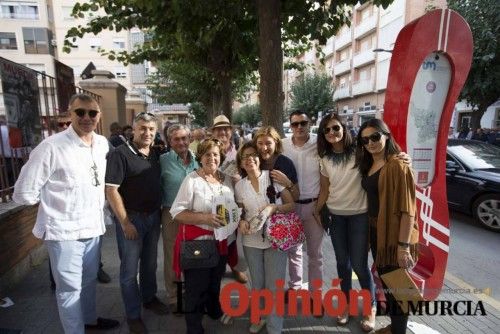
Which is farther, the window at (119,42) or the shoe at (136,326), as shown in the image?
the window at (119,42)

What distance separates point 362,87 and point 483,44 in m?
19.9

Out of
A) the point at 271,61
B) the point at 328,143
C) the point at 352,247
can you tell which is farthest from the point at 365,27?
the point at 352,247

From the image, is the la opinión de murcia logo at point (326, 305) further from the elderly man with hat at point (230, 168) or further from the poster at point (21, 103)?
the poster at point (21, 103)

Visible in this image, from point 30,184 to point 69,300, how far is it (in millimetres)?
942

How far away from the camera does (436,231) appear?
129 inches

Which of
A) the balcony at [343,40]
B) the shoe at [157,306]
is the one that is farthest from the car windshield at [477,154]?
the balcony at [343,40]

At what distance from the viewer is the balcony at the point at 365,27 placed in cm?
2939

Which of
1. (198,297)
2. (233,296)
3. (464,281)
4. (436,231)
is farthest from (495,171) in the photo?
(198,297)

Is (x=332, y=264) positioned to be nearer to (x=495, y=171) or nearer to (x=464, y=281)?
(x=464, y=281)

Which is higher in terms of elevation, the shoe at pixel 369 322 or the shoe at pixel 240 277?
→ the shoe at pixel 369 322

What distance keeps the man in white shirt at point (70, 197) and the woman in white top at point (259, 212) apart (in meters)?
1.16

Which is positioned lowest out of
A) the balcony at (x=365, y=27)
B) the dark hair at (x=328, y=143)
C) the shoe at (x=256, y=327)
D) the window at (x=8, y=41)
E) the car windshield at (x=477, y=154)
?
the shoe at (x=256, y=327)

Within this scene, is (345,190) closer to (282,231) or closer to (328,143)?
(328,143)

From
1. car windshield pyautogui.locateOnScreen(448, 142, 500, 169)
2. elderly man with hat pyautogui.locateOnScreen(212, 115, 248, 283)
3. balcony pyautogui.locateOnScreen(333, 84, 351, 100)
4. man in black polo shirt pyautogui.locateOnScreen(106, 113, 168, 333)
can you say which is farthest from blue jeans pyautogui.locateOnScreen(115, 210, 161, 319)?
balcony pyautogui.locateOnScreen(333, 84, 351, 100)
